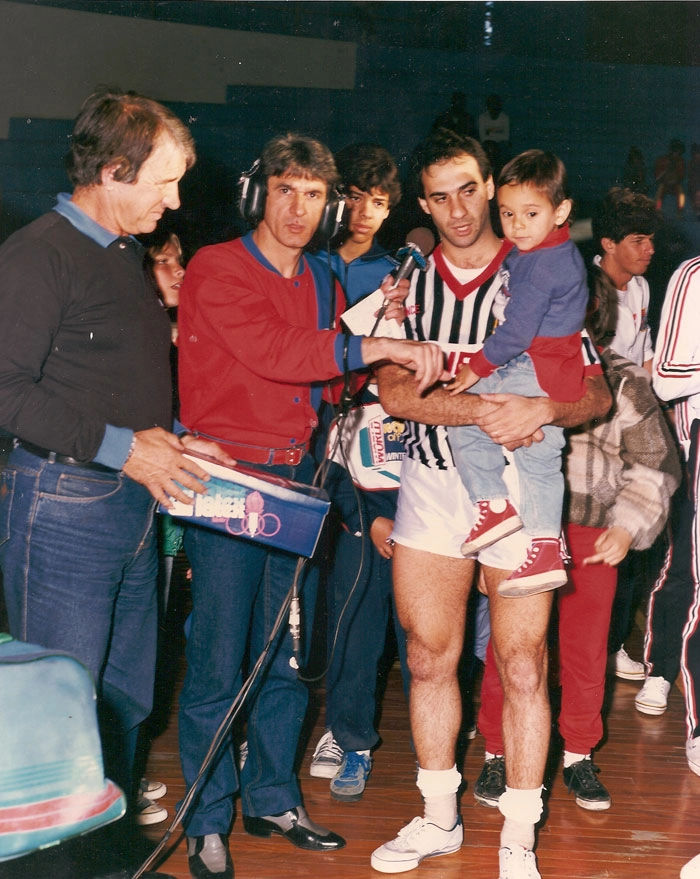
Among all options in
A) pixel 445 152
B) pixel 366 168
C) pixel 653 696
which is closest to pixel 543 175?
pixel 445 152

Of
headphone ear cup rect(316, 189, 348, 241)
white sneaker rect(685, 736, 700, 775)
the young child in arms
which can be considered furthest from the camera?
white sneaker rect(685, 736, 700, 775)

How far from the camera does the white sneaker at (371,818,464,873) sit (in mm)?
2516

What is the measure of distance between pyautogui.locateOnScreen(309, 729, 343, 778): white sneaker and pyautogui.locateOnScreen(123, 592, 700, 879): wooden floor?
0.11 feet

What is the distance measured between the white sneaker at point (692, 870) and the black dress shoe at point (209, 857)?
3.81 ft

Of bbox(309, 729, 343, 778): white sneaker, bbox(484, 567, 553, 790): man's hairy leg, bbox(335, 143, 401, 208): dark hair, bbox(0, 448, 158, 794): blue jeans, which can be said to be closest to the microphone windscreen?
bbox(335, 143, 401, 208): dark hair

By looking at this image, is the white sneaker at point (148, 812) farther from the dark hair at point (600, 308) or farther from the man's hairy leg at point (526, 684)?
the dark hair at point (600, 308)

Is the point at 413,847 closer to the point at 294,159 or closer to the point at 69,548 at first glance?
the point at 69,548

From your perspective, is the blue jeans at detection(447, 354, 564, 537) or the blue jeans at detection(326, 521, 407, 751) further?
Result: the blue jeans at detection(326, 521, 407, 751)

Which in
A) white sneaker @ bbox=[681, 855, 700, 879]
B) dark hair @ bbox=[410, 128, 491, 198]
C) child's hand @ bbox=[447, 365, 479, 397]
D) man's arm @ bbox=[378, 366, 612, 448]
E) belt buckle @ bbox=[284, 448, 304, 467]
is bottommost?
white sneaker @ bbox=[681, 855, 700, 879]

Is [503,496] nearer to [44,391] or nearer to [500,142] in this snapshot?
[44,391]

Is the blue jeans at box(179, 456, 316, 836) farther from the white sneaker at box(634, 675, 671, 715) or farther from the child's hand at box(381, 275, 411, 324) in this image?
the white sneaker at box(634, 675, 671, 715)

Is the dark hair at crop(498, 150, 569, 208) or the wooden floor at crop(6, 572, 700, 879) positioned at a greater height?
the dark hair at crop(498, 150, 569, 208)

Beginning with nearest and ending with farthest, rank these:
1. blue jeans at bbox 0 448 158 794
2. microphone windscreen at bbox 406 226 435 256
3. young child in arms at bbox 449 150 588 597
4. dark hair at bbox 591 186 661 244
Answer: blue jeans at bbox 0 448 158 794 < young child in arms at bbox 449 150 588 597 < microphone windscreen at bbox 406 226 435 256 < dark hair at bbox 591 186 661 244

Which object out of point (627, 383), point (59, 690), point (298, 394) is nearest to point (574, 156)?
point (627, 383)
